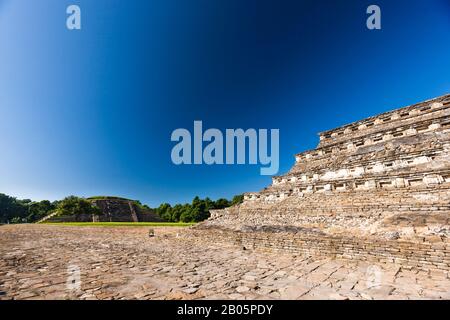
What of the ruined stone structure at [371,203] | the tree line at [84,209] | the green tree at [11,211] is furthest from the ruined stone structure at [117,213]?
the ruined stone structure at [371,203]

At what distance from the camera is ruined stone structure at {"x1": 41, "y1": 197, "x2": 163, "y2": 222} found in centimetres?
4738

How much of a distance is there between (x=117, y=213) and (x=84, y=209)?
819 cm

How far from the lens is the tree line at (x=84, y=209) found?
4250cm

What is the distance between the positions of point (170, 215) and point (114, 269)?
4265cm

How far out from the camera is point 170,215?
4759cm

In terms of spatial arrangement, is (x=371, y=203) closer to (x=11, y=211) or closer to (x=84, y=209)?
(x=84, y=209)

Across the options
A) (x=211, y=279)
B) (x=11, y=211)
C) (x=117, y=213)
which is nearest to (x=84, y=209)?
(x=117, y=213)

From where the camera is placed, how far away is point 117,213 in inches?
2050

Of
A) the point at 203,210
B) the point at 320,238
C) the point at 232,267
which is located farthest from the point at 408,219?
the point at 203,210

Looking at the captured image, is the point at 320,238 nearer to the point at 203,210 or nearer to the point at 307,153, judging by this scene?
the point at 307,153

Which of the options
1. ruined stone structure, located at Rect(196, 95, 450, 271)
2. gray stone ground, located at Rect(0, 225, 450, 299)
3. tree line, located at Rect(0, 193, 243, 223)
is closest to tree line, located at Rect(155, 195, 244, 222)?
tree line, located at Rect(0, 193, 243, 223)

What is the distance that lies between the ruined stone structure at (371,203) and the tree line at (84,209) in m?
23.3

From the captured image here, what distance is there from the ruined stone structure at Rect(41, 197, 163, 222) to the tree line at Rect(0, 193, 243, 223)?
65.2 inches
